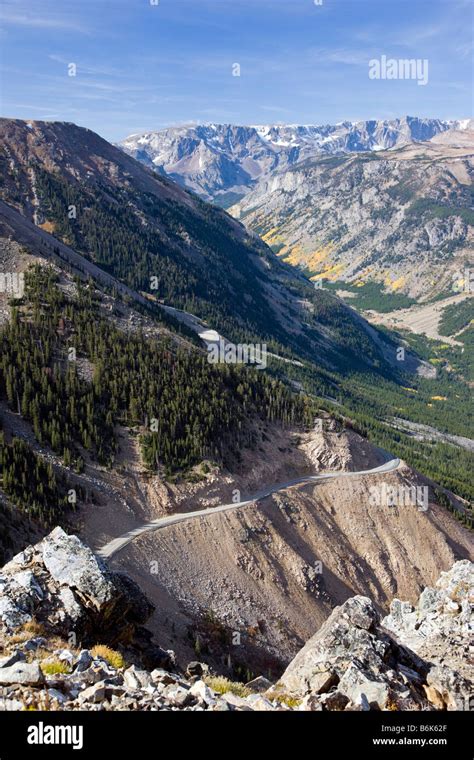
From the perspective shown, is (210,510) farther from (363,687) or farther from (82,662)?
(82,662)

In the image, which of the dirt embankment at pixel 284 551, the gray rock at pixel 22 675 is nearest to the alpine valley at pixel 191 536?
the gray rock at pixel 22 675

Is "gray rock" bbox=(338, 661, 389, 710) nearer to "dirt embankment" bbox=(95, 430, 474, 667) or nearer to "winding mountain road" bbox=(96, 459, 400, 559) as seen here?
"dirt embankment" bbox=(95, 430, 474, 667)

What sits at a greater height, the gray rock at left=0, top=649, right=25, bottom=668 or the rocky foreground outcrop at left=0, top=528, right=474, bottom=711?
the gray rock at left=0, top=649, right=25, bottom=668

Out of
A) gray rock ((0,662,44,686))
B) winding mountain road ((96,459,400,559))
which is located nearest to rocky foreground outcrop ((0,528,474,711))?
gray rock ((0,662,44,686))

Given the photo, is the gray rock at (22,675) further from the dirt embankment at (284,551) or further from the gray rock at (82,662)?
the dirt embankment at (284,551)
